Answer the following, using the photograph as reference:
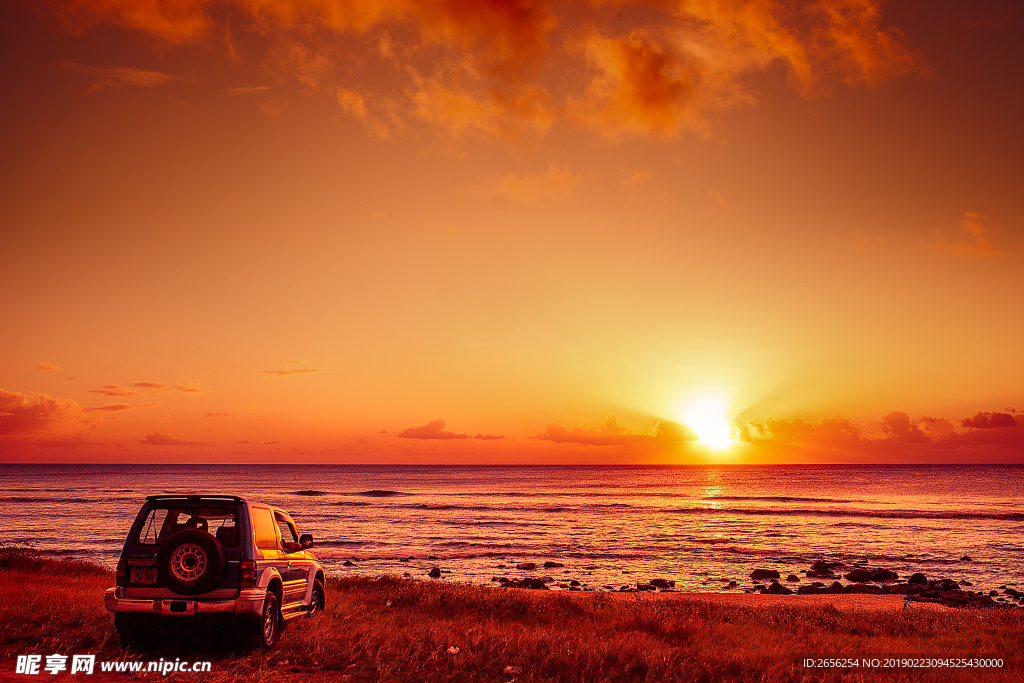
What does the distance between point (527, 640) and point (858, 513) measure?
67.4 metres

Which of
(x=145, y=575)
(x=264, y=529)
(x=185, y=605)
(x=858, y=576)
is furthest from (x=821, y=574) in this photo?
(x=145, y=575)

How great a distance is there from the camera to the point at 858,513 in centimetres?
6669

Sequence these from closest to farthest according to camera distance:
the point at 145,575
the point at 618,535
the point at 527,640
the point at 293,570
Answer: the point at 145,575
the point at 527,640
the point at 293,570
the point at 618,535

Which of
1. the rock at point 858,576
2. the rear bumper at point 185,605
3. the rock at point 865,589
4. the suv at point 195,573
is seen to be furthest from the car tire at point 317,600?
the rock at point 858,576

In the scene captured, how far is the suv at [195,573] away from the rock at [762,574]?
27004 millimetres

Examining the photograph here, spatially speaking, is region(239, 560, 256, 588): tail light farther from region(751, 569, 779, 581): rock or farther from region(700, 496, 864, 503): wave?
region(700, 496, 864, 503): wave

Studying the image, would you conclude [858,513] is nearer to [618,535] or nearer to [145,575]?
[618,535]

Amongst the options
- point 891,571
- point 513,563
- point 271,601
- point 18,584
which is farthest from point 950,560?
point 18,584

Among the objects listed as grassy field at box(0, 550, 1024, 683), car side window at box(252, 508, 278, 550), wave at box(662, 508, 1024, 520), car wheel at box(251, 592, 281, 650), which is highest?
car side window at box(252, 508, 278, 550)

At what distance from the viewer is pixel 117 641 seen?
1048 cm

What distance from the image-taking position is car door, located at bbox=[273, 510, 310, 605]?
1105 centimetres

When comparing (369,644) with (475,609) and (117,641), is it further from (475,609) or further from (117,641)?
(475,609)

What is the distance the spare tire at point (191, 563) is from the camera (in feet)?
30.1

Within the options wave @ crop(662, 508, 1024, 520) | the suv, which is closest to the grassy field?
the suv
